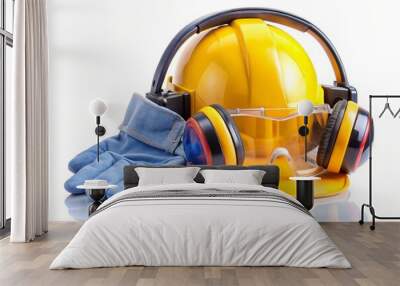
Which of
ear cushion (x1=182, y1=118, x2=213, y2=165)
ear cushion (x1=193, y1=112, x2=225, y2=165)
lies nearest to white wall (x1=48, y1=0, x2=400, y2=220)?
ear cushion (x1=182, y1=118, x2=213, y2=165)

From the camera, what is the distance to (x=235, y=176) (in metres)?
6.13

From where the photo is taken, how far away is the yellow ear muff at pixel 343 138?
6.49m

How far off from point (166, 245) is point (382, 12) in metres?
4.06

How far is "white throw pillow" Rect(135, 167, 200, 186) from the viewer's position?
617 centimetres

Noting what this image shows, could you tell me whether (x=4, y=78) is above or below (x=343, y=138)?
above

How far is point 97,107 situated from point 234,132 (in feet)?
5.14

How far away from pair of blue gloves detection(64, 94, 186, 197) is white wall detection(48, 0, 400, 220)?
0.15m

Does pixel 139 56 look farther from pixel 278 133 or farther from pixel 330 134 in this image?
pixel 330 134

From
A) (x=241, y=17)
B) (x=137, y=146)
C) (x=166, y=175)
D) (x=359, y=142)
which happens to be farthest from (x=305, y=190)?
(x=241, y=17)

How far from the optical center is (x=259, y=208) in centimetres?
463

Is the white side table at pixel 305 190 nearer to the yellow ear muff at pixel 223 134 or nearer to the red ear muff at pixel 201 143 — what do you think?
the yellow ear muff at pixel 223 134

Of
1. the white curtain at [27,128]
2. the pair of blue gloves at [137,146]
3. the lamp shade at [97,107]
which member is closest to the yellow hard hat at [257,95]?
the pair of blue gloves at [137,146]

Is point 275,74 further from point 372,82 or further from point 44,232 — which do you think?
point 44,232

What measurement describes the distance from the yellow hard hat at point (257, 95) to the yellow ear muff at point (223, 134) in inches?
0.4
